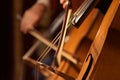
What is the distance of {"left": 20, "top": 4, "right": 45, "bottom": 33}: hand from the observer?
944mm

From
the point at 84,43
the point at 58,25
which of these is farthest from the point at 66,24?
the point at 58,25

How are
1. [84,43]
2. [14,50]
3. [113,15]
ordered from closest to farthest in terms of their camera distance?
[113,15], [84,43], [14,50]

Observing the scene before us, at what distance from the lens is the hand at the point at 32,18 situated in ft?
3.10

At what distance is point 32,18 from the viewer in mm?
979

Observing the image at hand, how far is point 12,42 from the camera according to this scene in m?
1.43

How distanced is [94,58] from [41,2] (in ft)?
2.16

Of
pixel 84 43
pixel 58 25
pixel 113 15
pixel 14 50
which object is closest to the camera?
pixel 113 15

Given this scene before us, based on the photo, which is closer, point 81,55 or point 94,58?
point 94,58

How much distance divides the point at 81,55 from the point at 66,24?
0.23m
